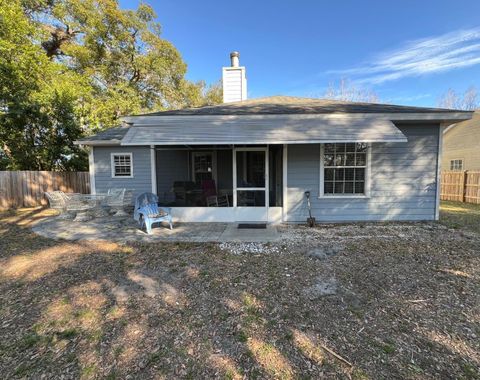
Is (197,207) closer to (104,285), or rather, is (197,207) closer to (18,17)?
(104,285)

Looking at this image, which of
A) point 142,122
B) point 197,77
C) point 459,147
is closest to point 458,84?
point 459,147

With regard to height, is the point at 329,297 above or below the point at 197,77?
below

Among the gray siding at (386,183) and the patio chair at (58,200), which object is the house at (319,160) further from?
the patio chair at (58,200)

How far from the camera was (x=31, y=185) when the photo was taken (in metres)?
11.9

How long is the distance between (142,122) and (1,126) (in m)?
10.6

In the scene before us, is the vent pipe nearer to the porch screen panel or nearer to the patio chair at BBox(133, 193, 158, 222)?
the porch screen panel

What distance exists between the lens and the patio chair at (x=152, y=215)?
6631mm

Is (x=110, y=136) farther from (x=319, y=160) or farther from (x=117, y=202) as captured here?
(x=319, y=160)

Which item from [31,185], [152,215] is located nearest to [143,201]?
[152,215]

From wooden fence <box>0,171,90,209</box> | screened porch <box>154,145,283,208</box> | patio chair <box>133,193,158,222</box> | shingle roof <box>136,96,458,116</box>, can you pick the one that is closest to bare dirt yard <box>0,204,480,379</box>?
patio chair <box>133,193,158,222</box>

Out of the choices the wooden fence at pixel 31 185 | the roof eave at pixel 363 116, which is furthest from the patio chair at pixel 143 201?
the wooden fence at pixel 31 185

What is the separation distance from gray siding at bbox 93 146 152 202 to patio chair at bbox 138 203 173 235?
3530 millimetres

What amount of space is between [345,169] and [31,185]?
1391 cm

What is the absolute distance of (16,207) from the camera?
37.3 ft
